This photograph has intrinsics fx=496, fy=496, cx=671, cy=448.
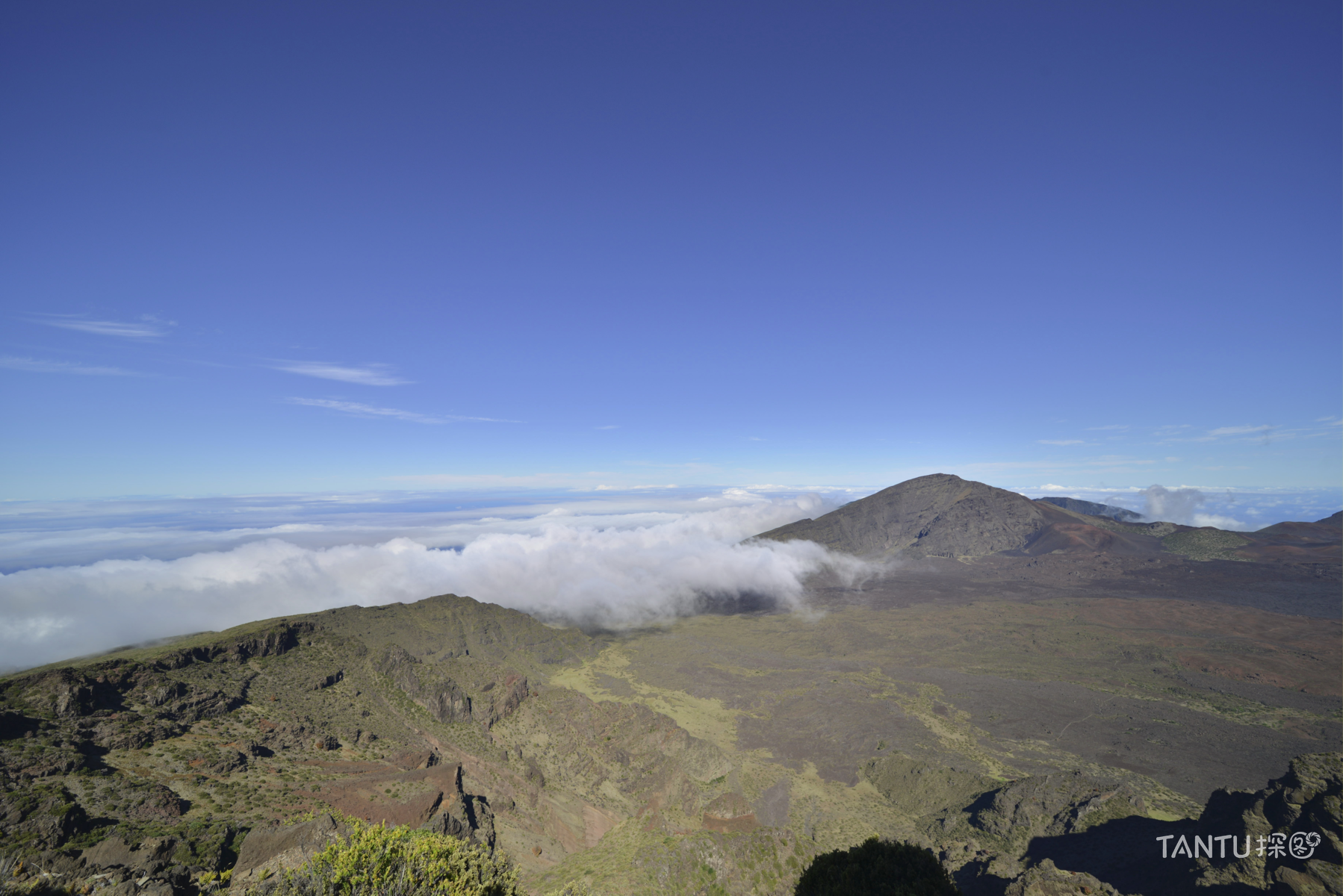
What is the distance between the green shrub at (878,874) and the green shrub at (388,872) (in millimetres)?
14109

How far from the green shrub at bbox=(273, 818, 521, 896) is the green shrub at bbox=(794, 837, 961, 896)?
1411 cm

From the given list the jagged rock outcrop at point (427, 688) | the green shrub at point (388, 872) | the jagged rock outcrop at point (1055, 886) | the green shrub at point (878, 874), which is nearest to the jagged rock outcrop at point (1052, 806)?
the jagged rock outcrop at point (1055, 886)

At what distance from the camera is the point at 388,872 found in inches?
579

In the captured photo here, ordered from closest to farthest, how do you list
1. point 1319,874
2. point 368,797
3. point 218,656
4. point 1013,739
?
point 1319,874, point 368,797, point 218,656, point 1013,739

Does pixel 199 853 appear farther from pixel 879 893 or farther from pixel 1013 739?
pixel 1013 739

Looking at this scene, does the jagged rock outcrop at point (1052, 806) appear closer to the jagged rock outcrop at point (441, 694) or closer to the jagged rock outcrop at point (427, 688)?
the jagged rock outcrop at point (441, 694)

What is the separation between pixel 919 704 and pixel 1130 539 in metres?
174

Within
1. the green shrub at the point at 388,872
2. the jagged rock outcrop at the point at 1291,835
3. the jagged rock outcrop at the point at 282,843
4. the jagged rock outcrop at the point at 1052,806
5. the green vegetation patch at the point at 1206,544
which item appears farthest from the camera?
the green vegetation patch at the point at 1206,544

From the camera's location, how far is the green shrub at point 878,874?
68.5ft

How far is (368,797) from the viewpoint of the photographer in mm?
38844

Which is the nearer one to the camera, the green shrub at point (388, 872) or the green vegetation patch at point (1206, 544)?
the green shrub at point (388, 872)

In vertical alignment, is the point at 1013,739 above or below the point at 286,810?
below

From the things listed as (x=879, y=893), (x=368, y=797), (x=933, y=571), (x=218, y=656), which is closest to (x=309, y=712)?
(x=218, y=656)

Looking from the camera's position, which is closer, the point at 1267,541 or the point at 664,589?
the point at 1267,541
